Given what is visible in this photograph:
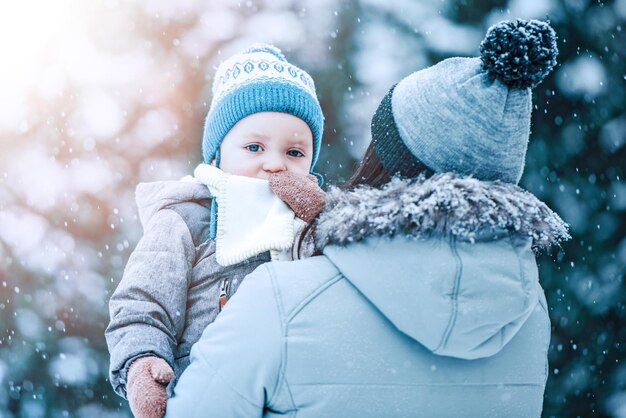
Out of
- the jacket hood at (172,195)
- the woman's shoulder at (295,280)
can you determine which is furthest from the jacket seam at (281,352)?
the jacket hood at (172,195)

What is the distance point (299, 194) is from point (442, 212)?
405mm

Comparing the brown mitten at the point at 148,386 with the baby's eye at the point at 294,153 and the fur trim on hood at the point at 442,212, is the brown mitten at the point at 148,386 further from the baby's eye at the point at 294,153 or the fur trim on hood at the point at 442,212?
the baby's eye at the point at 294,153

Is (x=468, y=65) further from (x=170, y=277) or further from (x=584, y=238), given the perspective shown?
(x=584, y=238)

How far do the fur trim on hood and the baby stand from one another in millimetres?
202

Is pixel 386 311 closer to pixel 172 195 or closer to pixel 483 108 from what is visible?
pixel 483 108

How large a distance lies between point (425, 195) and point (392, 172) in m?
0.16

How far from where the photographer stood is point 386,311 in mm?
950

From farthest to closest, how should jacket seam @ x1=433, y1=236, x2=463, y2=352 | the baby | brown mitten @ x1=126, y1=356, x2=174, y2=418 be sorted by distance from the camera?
1. the baby
2. brown mitten @ x1=126, y1=356, x2=174, y2=418
3. jacket seam @ x1=433, y1=236, x2=463, y2=352

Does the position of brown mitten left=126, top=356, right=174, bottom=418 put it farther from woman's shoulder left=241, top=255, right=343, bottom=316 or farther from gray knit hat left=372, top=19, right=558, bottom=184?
gray knit hat left=372, top=19, right=558, bottom=184

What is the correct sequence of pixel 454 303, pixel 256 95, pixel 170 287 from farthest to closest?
pixel 256 95
pixel 170 287
pixel 454 303

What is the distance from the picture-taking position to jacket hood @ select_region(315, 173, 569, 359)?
0.93 meters

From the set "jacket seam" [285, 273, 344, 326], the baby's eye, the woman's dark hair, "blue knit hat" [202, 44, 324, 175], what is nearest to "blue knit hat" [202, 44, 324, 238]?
"blue knit hat" [202, 44, 324, 175]

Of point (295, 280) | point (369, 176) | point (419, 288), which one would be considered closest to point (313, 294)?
point (295, 280)

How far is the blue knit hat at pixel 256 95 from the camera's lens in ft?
5.63
